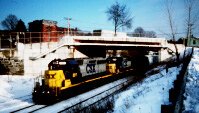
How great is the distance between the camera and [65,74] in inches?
664

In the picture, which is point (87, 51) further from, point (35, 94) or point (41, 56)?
point (35, 94)

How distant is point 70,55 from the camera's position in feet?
97.5

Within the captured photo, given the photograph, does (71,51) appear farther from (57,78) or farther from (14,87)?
(57,78)

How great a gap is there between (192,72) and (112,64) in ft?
33.7

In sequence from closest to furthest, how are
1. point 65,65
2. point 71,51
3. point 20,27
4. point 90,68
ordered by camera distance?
1. point 65,65
2. point 90,68
3. point 71,51
4. point 20,27

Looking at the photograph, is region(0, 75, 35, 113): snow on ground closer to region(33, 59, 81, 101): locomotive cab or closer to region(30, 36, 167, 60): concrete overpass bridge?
region(33, 59, 81, 101): locomotive cab

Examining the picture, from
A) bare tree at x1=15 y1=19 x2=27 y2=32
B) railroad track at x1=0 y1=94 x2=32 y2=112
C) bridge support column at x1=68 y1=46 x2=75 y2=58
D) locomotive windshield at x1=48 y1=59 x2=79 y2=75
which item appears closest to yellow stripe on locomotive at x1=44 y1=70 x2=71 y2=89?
locomotive windshield at x1=48 y1=59 x2=79 y2=75

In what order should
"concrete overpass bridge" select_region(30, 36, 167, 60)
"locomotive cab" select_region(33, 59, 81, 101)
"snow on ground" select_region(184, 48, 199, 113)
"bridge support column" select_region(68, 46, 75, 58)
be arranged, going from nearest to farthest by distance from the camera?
"snow on ground" select_region(184, 48, 199, 113), "locomotive cab" select_region(33, 59, 81, 101), "concrete overpass bridge" select_region(30, 36, 167, 60), "bridge support column" select_region(68, 46, 75, 58)

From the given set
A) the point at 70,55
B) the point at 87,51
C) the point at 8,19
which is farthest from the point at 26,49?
the point at 8,19

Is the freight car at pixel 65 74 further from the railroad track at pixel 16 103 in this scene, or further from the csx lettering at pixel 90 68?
the railroad track at pixel 16 103

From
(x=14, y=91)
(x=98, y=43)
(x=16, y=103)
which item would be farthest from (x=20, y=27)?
(x=16, y=103)

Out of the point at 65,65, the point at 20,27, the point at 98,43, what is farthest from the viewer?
the point at 20,27

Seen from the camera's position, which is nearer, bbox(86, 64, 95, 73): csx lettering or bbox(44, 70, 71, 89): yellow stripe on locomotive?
bbox(44, 70, 71, 89): yellow stripe on locomotive

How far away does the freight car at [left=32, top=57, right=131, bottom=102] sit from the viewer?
1564 cm
